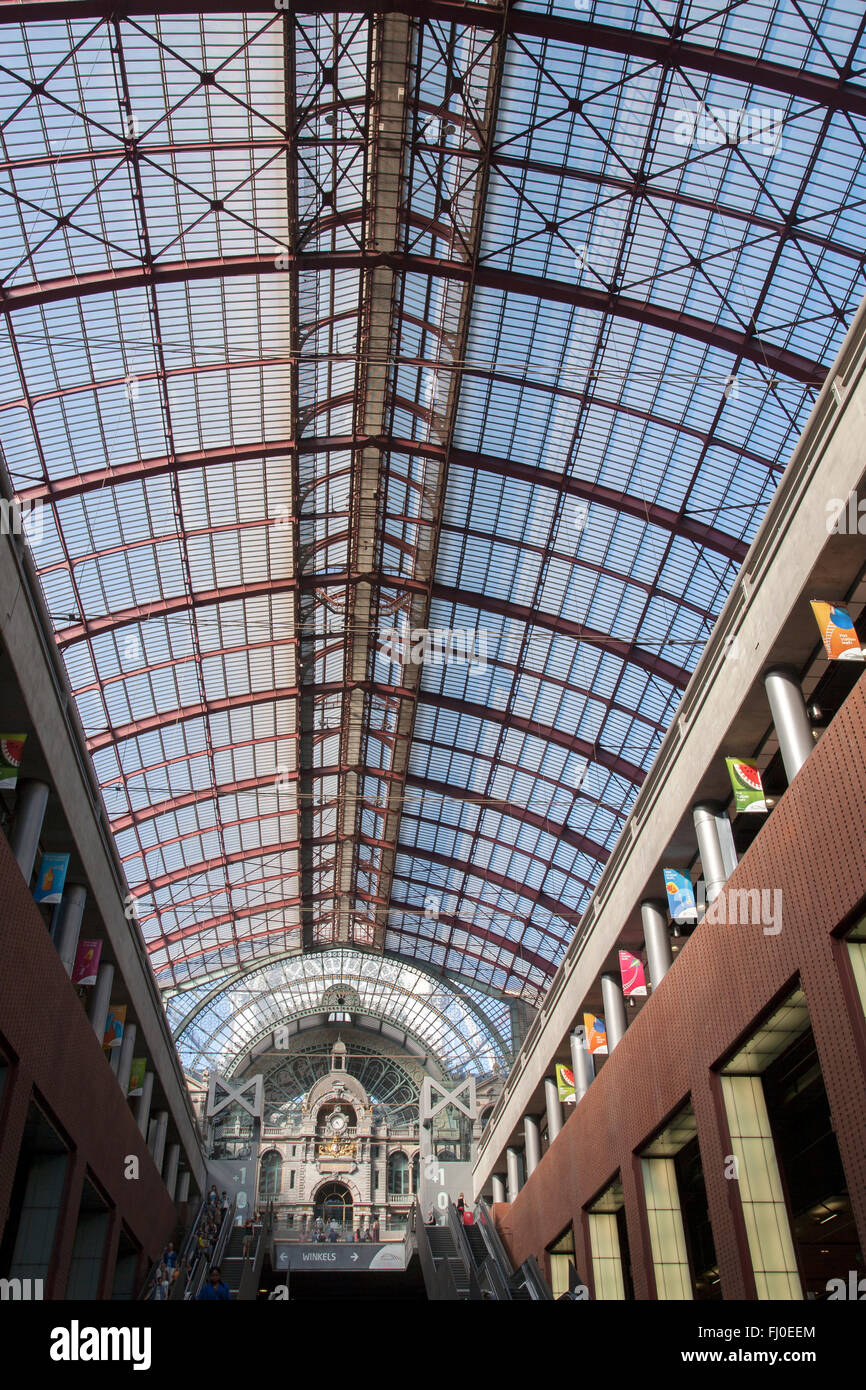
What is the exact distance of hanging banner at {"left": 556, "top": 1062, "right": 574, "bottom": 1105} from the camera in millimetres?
33531

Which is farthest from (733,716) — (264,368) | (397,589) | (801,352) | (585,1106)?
(397,589)

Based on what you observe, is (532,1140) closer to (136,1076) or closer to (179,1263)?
(179,1263)

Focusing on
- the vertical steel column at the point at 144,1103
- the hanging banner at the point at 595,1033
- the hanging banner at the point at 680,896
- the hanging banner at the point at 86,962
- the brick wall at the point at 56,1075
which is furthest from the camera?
the vertical steel column at the point at 144,1103

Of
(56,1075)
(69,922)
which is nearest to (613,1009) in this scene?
(69,922)

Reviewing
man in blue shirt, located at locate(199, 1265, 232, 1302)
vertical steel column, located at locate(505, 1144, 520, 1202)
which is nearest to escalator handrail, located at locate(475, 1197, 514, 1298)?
vertical steel column, located at locate(505, 1144, 520, 1202)

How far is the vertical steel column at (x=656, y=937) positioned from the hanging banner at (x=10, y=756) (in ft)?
47.9

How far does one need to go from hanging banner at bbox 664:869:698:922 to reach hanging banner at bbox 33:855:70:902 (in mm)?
12701

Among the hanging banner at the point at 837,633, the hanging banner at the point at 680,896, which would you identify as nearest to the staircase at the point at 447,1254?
the hanging banner at the point at 680,896

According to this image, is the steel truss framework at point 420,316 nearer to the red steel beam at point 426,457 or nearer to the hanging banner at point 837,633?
the red steel beam at point 426,457

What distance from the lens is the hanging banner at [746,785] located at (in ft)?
63.9

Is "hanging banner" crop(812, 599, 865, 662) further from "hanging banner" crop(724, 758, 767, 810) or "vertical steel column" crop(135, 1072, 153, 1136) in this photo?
"vertical steel column" crop(135, 1072, 153, 1136)

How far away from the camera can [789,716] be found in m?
18.0
